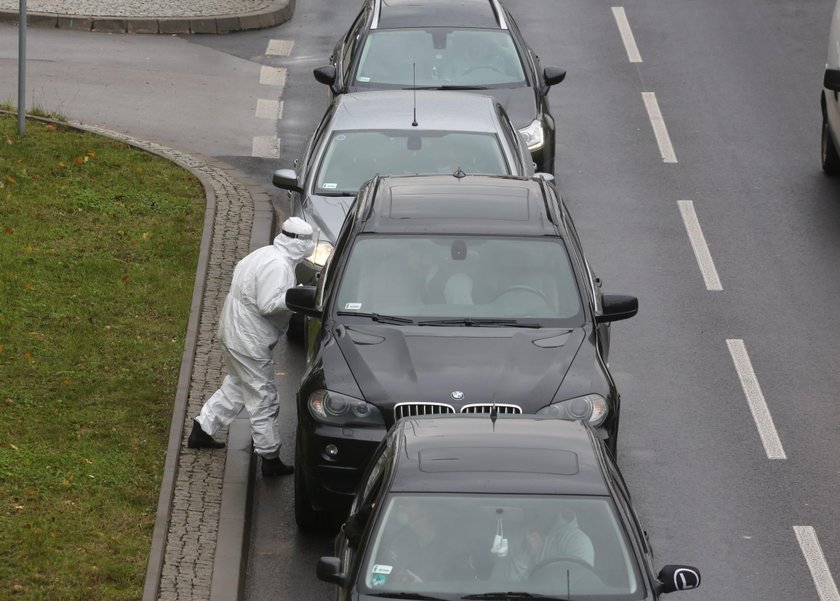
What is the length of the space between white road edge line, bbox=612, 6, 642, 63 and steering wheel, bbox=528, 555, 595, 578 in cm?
1573

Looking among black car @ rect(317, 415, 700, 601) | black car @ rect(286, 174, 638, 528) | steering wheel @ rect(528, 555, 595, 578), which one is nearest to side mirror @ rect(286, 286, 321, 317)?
black car @ rect(286, 174, 638, 528)

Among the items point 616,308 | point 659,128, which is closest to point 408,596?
point 616,308

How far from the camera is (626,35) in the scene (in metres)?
23.5

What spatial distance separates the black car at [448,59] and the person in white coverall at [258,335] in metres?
5.96

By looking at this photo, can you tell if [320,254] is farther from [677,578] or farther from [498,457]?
[677,578]

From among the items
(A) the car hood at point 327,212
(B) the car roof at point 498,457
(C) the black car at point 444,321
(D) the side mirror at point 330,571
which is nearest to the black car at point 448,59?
(A) the car hood at point 327,212

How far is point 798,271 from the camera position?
614 inches

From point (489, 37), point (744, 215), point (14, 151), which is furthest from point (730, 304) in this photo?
point (14, 151)

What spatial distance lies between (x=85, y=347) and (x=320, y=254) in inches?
74.1

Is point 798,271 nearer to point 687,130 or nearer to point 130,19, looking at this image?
point 687,130

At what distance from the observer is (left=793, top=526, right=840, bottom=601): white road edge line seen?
9.85 meters

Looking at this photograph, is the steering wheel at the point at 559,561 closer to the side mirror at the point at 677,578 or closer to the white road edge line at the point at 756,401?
the side mirror at the point at 677,578

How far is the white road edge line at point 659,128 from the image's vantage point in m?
18.8

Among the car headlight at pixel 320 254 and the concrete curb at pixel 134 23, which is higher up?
the car headlight at pixel 320 254
